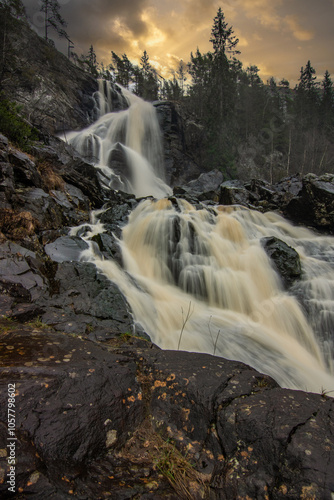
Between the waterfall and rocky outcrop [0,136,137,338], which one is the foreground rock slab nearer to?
rocky outcrop [0,136,137,338]

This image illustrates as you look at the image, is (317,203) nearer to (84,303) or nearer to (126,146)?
(84,303)

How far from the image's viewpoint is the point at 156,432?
79.4 inches

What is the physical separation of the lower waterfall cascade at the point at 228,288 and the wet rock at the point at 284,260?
248 millimetres

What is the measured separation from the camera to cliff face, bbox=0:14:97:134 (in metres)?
25.3

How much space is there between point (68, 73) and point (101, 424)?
41.1 meters

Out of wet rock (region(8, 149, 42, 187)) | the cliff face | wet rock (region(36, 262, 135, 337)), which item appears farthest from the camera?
the cliff face

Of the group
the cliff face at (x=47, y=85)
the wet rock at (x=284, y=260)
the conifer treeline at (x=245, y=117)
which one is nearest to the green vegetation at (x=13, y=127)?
the wet rock at (x=284, y=260)

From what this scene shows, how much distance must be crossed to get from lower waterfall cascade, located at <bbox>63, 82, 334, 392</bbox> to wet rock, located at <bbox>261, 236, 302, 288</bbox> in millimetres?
248

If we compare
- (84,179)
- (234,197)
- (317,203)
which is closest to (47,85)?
(84,179)

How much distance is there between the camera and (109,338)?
4.22 metres

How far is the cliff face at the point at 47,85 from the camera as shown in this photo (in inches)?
997

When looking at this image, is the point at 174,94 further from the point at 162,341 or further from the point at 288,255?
the point at 162,341

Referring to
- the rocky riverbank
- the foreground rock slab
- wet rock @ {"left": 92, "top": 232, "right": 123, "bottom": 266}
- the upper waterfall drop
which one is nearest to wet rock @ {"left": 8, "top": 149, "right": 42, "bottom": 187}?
wet rock @ {"left": 92, "top": 232, "right": 123, "bottom": 266}

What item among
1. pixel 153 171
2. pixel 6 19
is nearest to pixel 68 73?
pixel 6 19
